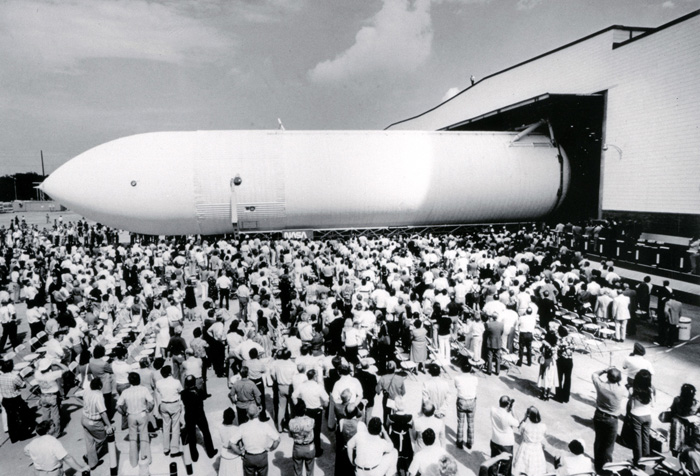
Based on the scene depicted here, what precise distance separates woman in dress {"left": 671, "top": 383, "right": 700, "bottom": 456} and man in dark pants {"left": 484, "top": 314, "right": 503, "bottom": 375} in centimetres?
351

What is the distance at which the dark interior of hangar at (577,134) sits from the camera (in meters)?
13.6

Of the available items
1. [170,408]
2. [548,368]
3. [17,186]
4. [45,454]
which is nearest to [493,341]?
[548,368]

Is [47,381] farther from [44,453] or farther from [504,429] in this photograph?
[504,429]

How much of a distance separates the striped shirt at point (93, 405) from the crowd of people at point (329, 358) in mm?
22

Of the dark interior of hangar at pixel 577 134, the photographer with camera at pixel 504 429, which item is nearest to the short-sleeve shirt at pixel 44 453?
the photographer with camera at pixel 504 429

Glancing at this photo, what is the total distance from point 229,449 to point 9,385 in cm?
491

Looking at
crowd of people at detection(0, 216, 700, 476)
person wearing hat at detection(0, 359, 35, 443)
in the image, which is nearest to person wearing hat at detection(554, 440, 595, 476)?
crowd of people at detection(0, 216, 700, 476)

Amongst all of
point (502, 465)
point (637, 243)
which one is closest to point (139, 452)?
point (502, 465)

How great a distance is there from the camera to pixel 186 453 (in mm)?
6977

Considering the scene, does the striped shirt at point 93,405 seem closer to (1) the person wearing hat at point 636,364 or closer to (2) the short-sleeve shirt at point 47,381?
(2) the short-sleeve shirt at point 47,381

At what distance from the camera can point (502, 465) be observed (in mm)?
5629

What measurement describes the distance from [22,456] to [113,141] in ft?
25.0

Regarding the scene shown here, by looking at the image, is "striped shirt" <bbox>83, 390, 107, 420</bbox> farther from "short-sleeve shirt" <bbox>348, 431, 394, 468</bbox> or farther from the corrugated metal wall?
the corrugated metal wall

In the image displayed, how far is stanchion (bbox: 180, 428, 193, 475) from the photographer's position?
662 cm
